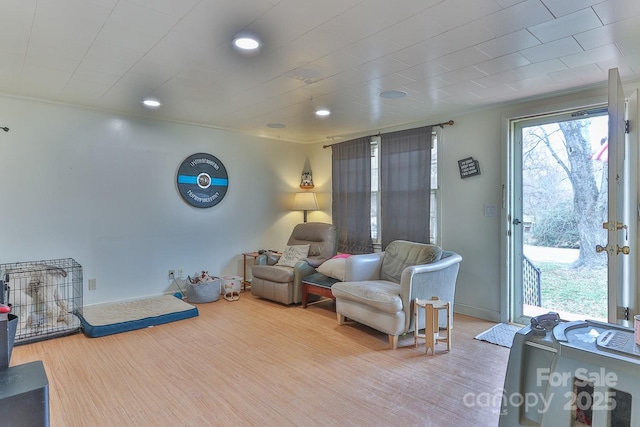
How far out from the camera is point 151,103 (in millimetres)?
3592

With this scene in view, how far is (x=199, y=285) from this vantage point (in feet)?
13.9

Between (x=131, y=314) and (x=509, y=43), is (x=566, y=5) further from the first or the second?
(x=131, y=314)

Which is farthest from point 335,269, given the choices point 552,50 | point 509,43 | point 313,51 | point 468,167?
point 552,50

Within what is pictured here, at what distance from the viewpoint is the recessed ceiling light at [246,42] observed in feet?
7.07

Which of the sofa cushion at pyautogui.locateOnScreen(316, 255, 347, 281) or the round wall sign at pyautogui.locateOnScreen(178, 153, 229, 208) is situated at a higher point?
the round wall sign at pyautogui.locateOnScreen(178, 153, 229, 208)

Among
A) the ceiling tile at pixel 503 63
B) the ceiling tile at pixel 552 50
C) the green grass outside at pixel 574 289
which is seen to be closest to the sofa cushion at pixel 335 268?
the green grass outside at pixel 574 289

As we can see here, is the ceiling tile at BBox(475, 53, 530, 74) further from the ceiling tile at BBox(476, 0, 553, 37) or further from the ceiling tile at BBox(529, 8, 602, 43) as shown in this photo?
the ceiling tile at BBox(476, 0, 553, 37)

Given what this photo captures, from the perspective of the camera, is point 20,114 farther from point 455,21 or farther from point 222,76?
point 455,21

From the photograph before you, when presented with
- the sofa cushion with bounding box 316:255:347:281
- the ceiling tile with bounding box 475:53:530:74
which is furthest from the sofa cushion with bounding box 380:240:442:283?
the ceiling tile with bounding box 475:53:530:74

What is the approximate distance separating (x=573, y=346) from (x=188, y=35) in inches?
98.1

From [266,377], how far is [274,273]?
1.86 metres

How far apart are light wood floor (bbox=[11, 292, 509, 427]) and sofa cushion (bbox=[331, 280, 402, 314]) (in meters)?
0.35

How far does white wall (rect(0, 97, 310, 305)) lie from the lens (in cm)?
342

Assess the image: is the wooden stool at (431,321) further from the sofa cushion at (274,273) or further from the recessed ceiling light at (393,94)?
the recessed ceiling light at (393,94)
